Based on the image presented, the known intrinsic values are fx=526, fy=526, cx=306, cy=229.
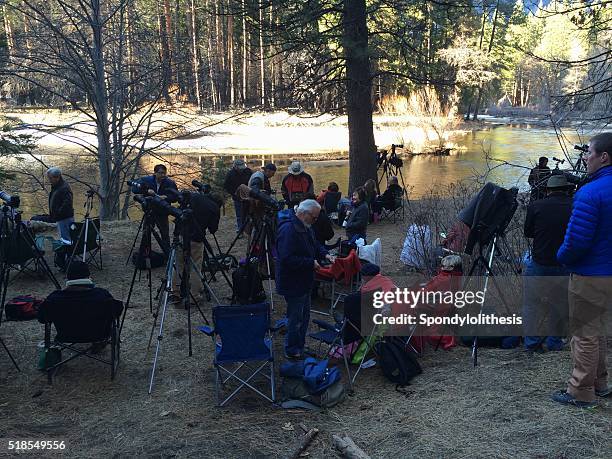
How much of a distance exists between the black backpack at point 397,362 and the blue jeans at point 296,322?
0.74m

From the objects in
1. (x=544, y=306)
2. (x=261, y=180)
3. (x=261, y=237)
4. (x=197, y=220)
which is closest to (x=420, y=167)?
(x=261, y=180)

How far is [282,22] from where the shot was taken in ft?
36.1

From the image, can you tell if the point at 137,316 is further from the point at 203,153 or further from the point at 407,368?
the point at 203,153

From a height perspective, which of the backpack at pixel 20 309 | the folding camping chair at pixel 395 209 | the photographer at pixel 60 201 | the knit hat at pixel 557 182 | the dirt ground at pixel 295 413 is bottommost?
the dirt ground at pixel 295 413

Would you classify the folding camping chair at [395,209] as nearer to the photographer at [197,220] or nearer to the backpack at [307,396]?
the photographer at [197,220]

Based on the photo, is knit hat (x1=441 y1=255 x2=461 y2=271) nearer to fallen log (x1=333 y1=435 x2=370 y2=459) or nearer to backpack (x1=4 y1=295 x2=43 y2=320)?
fallen log (x1=333 y1=435 x2=370 y2=459)

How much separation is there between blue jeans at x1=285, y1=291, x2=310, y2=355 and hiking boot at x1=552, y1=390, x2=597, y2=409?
220cm

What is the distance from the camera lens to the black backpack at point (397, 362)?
4559 mm

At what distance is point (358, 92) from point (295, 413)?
8942mm

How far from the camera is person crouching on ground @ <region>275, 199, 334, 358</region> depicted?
15.4ft

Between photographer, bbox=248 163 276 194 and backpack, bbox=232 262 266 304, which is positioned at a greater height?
photographer, bbox=248 163 276 194

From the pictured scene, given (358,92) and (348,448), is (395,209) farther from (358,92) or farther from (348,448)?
(348,448)

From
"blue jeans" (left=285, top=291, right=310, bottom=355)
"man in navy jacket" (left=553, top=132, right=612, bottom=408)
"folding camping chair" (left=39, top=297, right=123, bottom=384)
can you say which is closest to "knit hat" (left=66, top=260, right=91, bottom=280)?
"folding camping chair" (left=39, top=297, right=123, bottom=384)

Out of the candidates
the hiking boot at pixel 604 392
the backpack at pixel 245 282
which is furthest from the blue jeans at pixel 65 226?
the hiking boot at pixel 604 392
